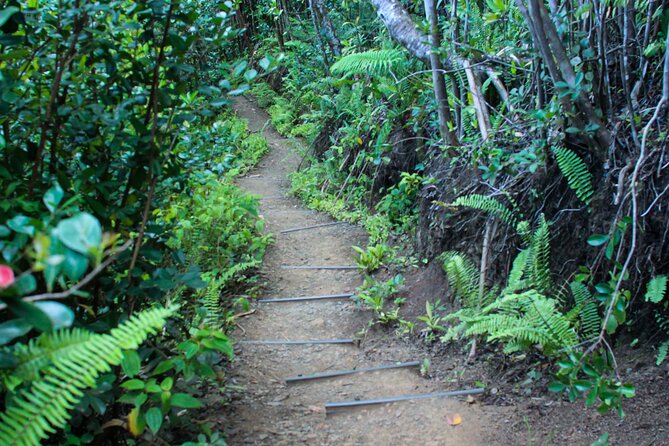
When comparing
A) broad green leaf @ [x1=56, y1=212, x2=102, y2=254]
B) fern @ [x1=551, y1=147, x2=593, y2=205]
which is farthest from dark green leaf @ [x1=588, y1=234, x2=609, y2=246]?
broad green leaf @ [x1=56, y1=212, x2=102, y2=254]

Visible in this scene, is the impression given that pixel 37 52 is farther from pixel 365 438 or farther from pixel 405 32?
pixel 405 32

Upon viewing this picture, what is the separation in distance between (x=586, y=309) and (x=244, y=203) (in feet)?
12.5

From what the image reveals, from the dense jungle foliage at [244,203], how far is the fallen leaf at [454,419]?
0.54 m

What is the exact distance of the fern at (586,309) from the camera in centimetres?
348

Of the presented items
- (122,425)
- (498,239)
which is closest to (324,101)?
(498,239)

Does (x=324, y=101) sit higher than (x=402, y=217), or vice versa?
(x=324, y=101)

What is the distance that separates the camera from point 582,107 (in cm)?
385

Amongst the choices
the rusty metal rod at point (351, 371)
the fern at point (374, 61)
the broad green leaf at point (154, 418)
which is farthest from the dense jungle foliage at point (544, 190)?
the broad green leaf at point (154, 418)

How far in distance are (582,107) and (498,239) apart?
1.13 m

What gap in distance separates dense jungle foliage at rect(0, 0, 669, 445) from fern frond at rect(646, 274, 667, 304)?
0.03ft

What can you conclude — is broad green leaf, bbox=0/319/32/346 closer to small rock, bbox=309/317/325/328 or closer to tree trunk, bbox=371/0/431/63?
small rock, bbox=309/317/325/328

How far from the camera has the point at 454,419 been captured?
3.41m

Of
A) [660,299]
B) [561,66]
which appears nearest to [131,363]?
[660,299]

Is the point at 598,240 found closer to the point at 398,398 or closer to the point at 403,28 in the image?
the point at 398,398
